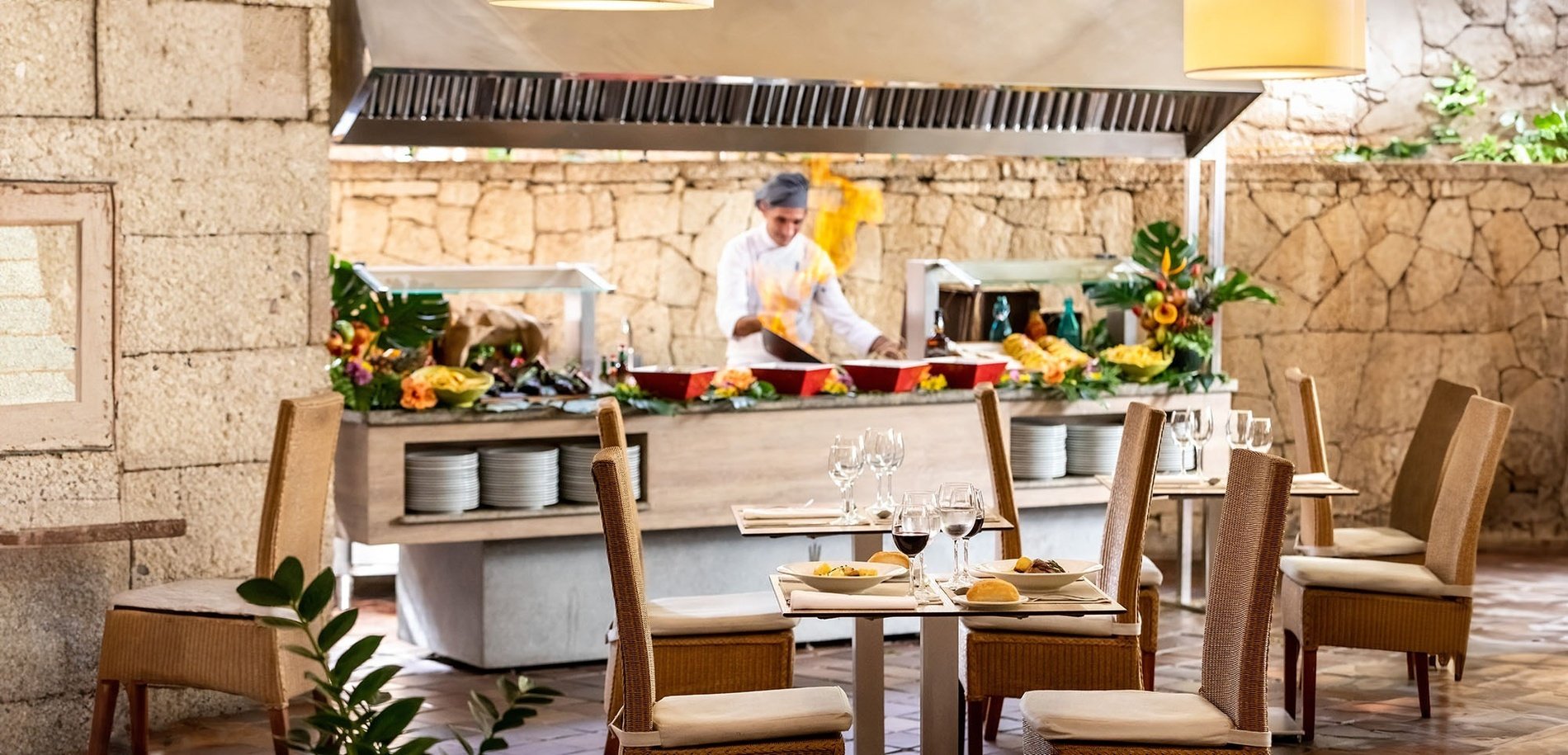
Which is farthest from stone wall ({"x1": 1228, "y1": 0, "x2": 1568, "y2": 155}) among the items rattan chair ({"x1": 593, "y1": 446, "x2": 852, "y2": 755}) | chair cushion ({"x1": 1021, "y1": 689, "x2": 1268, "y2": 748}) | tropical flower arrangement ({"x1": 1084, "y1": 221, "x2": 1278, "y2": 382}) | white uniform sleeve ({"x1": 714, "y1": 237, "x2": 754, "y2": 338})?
rattan chair ({"x1": 593, "y1": 446, "x2": 852, "y2": 755})

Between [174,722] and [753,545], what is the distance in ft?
7.56

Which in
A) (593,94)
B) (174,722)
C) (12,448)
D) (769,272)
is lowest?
(174,722)

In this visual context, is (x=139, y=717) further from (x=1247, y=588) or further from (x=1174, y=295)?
(x=1174, y=295)

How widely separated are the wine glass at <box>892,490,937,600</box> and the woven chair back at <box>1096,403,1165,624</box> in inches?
36.4

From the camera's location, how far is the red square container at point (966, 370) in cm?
740

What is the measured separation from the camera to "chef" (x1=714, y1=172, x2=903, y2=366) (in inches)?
340

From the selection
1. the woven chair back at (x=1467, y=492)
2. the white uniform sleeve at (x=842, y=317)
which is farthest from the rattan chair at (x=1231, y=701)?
the white uniform sleeve at (x=842, y=317)

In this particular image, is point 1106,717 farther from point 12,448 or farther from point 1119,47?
point 1119,47

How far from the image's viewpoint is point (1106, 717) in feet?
12.7

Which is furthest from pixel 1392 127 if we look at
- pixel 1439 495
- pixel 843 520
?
pixel 843 520

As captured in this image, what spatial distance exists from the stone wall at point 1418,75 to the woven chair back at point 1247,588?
7.75 m

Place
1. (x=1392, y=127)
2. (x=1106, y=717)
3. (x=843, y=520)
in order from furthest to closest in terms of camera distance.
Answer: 1. (x=1392, y=127)
2. (x=843, y=520)
3. (x=1106, y=717)

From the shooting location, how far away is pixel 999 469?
5.79m

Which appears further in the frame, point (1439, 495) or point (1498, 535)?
point (1498, 535)
